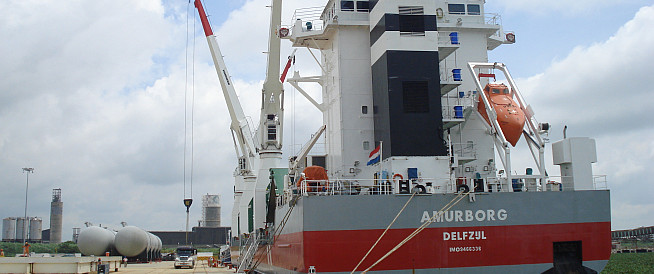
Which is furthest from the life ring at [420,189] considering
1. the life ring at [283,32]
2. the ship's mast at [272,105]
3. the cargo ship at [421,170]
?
the ship's mast at [272,105]

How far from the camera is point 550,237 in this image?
1554cm

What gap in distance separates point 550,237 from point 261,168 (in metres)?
14.6

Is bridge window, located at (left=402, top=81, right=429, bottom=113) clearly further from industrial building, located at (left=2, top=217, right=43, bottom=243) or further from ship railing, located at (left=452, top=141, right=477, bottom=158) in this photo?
industrial building, located at (left=2, top=217, right=43, bottom=243)

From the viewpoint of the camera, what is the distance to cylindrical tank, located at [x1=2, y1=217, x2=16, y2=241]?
91.0m

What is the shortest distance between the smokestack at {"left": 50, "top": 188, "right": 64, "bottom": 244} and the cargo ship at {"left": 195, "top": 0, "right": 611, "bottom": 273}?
242 ft

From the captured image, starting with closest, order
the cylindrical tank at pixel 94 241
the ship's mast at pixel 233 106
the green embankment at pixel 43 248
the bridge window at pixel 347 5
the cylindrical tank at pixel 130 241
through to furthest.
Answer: the bridge window at pixel 347 5
the ship's mast at pixel 233 106
the cylindrical tank at pixel 94 241
the cylindrical tank at pixel 130 241
the green embankment at pixel 43 248

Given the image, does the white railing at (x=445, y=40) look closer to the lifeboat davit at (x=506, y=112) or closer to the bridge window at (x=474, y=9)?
the bridge window at (x=474, y=9)

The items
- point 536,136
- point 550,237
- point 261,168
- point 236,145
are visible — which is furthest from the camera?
point 236,145

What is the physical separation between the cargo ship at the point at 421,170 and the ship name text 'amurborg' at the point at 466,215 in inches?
1.1

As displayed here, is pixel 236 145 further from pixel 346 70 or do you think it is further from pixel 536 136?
pixel 536 136

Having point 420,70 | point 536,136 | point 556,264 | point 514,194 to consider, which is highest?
point 420,70

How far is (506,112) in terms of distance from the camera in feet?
58.2

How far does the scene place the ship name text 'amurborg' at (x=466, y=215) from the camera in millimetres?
15188

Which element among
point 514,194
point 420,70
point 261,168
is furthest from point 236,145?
point 514,194
